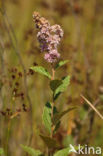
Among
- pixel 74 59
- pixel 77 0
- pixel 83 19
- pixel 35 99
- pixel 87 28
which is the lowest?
pixel 35 99

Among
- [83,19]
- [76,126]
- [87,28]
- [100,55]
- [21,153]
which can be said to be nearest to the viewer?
[76,126]

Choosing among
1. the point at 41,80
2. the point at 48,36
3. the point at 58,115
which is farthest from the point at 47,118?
the point at 41,80

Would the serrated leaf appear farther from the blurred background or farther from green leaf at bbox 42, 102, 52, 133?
the blurred background

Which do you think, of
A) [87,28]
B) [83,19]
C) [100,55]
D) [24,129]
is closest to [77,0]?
[83,19]

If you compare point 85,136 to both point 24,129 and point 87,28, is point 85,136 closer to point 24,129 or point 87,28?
point 24,129

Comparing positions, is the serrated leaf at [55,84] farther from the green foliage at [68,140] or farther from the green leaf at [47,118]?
the green foliage at [68,140]

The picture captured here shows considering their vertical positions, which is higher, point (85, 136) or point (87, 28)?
point (87, 28)

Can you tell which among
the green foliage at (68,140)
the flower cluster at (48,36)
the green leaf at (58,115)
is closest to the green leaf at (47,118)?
the green leaf at (58,115)
